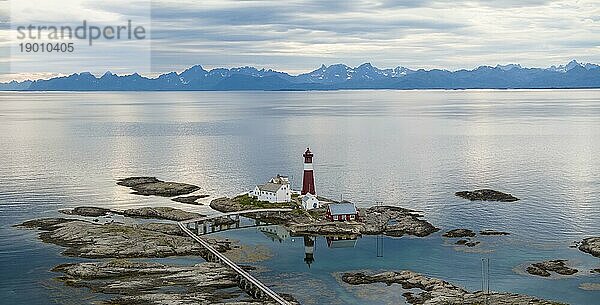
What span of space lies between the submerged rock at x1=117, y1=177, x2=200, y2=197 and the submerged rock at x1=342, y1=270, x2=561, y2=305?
152 ft

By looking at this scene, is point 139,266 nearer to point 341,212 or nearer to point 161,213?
point 161,213

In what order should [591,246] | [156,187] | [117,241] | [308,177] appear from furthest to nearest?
[156,187] < [308,177] < [117,241] < [591,246]

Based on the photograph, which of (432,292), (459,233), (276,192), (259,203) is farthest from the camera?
(259,203)

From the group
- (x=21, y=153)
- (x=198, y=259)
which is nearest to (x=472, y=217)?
(x=198, y=259)

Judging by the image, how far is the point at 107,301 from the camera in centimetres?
5150

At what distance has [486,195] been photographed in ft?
309

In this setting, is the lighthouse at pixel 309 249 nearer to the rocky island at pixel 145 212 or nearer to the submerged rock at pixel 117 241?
the submerged rock at pixel 117 241

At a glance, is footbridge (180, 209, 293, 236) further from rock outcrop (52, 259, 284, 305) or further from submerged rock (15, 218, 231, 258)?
Answer: rock outcrop (52, 259, 284, 305)

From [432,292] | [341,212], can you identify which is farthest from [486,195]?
[432,292]

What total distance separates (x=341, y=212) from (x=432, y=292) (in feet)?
82.7

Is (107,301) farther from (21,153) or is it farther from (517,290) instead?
(21,153)

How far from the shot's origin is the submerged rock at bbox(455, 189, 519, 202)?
92.4m

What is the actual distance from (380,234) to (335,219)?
5966 mm

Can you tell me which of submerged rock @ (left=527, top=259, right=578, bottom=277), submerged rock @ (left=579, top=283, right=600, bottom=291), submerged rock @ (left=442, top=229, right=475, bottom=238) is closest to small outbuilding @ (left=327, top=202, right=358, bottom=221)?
submerged rock @ (left=442, top=229, right=475, bottom=238)
